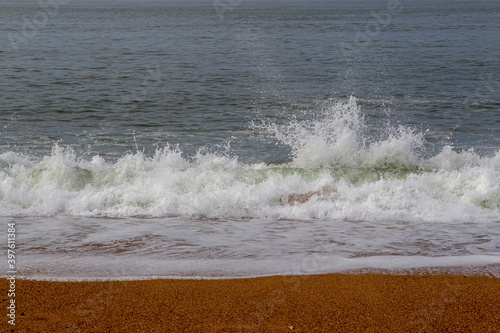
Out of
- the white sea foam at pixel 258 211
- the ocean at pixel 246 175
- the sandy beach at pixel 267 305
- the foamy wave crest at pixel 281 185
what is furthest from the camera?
the foamy wave crest at pixel 281 185

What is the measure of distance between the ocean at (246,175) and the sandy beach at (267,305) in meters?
0.43

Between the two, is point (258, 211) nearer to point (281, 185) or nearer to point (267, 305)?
point (281, 185)

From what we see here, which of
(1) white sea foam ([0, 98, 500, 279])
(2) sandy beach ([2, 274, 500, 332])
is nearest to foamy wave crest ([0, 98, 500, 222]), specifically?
(1) white sea foam ([0, 98, 500, 279])

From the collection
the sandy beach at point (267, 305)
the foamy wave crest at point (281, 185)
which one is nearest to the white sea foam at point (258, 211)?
the foamy wave crest at point (281, 185)

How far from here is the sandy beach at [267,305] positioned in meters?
4.44

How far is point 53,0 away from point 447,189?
171371mm

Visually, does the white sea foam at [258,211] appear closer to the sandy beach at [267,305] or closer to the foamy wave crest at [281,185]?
the foamy wave crest at [281,185]

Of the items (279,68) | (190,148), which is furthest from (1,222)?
(279,68)

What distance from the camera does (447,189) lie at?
31.1 feet

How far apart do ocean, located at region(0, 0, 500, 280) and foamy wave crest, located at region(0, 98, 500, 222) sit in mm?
35

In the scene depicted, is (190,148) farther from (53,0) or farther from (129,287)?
(53,0)

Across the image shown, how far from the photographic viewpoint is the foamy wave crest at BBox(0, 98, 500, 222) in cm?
852

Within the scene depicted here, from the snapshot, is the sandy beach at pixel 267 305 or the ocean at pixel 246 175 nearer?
the sandy beach at pixel 267 305

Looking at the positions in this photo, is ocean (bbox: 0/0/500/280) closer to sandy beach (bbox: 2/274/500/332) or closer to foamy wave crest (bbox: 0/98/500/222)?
foamy wave crest (bbox: 0/98/500/222)
